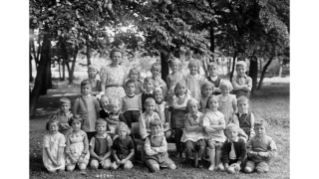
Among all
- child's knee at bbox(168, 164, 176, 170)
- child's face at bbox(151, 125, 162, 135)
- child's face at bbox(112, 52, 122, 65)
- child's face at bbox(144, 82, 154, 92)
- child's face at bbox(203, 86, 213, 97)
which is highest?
child's face at bbox(112, 52, 122, 65)

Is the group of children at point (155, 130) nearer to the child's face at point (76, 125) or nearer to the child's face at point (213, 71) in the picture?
the child's face at point (76, 125)

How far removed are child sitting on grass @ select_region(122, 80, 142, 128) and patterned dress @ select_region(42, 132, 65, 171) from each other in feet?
3.08

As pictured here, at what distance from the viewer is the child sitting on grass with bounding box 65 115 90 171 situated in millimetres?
5004

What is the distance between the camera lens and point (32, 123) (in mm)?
6086

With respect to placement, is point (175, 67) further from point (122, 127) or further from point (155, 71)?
point (122, 127)

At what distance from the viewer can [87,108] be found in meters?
5.19

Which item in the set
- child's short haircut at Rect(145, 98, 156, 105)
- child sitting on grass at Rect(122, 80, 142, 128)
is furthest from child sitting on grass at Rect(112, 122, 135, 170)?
child's short haircut at Rect(145, 98, 156, 105)

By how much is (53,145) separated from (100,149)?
0.63m

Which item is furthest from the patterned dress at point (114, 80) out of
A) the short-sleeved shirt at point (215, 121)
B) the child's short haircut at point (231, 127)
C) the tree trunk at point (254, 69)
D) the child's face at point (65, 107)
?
the tree trunk at point (254, 69)

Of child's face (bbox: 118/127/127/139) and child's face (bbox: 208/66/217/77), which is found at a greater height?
child's face (bbox: 208/66/217/77)

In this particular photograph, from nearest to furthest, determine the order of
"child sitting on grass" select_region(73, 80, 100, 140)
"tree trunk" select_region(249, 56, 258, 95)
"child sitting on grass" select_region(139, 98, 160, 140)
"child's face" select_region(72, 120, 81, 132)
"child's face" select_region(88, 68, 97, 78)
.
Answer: "child's face" select_region(72, 120, 81, 132) < "child sitting on grass" select_region(139, 98, 160, 140) < "child sitting on grass" select_region(73, 80, 100, 140) < "child's face" select_region(88, 68, 97, 78) < "tree trunk" select_region(249, 56, 258, 95)

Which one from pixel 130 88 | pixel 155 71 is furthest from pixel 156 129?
pixel 155 71

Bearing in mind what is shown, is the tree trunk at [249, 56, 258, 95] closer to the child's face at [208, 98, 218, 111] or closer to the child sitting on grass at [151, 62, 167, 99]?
the child's face at [208, 98, 218, 111]

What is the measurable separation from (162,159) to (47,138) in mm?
1572
